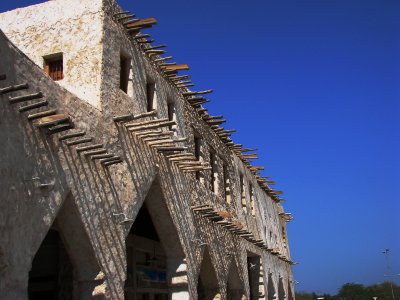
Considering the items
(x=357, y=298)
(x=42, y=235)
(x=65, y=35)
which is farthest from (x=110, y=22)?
(x=357, y=298)

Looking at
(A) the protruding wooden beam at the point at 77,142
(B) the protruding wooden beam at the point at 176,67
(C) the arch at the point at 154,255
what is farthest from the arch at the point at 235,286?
(A) the protruding wooden beam at the point at 77,142

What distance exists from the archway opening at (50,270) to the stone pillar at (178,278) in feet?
9.41

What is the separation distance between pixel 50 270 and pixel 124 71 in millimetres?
4408

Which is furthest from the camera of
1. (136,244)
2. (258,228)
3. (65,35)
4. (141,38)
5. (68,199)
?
(258,228)

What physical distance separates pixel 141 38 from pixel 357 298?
68868mm

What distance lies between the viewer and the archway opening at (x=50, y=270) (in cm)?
1001

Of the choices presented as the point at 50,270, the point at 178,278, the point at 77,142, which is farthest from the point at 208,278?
the point at 77,142

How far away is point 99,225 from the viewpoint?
8.71m

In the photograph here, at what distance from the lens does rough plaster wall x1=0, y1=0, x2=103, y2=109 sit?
10.1 metres

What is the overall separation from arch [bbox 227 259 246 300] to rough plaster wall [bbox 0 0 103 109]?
9.35 m

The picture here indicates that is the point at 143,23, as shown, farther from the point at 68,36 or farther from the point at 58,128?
the point at 58,128

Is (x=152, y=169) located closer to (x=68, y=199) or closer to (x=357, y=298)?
(x=68, y=199)

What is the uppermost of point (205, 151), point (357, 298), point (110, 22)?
point (110, 22)

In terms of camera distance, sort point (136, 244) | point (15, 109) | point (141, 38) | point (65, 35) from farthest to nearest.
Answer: point (136, 244)
point (141, 38)
point (65, 35)
point (15, 109)
